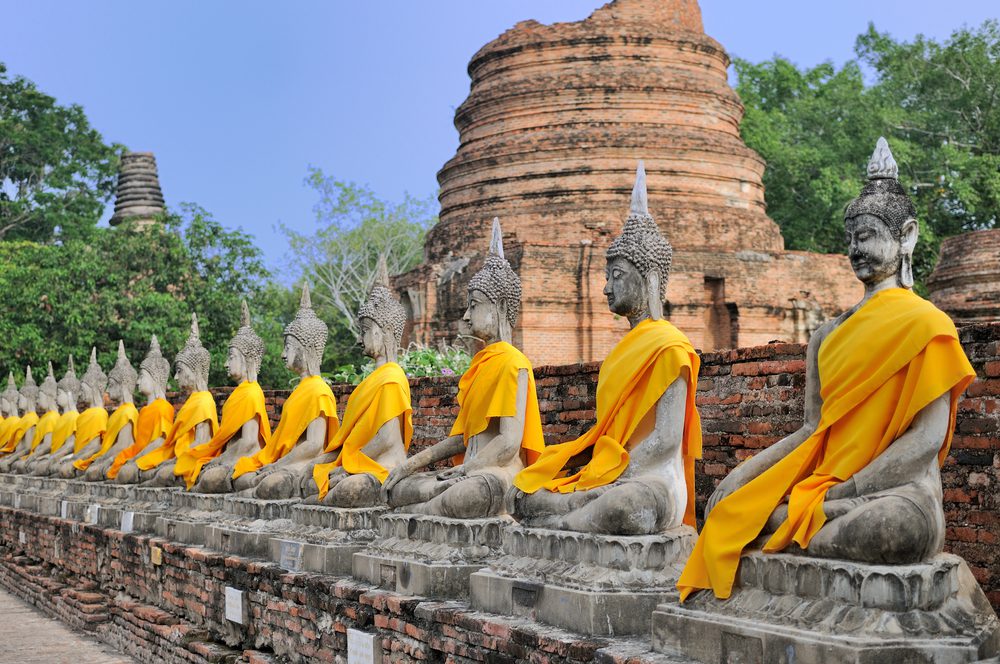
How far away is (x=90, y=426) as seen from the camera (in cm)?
1467

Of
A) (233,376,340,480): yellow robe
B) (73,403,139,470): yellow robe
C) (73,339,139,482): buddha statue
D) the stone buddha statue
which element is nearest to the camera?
(233,376,340,480): yellow robe

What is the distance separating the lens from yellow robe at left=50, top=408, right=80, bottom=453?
15.8 m

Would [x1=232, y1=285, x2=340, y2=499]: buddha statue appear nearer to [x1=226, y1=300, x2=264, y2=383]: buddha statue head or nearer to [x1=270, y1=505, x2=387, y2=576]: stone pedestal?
[x1=270, y1=505, x2=387, y2=576]: stone pedestal

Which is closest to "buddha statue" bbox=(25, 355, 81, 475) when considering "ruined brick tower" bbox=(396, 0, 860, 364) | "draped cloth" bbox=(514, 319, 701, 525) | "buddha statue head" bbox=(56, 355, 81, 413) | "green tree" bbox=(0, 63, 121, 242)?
"buddha statue head" bbox=(56, 355, 81, 413)

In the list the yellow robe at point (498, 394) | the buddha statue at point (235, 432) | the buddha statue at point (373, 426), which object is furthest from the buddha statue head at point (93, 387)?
the yellow robe at point (498, 394)

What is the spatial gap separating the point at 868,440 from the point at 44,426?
49.1ft

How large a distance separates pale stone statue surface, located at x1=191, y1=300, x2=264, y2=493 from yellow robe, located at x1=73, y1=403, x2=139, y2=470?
3488 mm

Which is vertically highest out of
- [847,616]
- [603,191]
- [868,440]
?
[603,191]

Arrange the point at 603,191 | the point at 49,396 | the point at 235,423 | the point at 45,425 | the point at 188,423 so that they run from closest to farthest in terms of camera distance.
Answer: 1. the point at 235,423
2. the point at 188,423
3. the point at 45,425
4. the point at 49,396
5. the point at 603,191

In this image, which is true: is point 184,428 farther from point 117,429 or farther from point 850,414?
point 850,414

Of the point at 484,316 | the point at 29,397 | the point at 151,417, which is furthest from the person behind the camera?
the point at 29,397

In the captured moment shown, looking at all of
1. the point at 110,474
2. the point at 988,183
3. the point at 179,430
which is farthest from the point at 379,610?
the point at 988,183

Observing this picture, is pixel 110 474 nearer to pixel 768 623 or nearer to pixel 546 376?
pixel 546 376

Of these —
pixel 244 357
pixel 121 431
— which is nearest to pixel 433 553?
pixel 244 357
